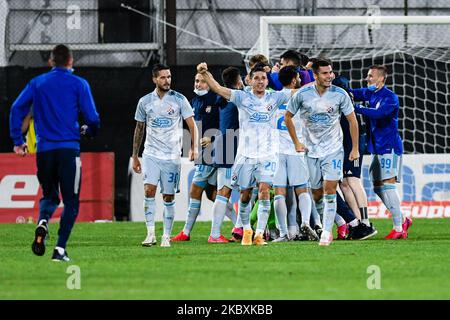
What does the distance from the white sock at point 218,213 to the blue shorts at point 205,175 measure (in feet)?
1.69

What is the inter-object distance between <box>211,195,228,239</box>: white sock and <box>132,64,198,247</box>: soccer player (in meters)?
0.79

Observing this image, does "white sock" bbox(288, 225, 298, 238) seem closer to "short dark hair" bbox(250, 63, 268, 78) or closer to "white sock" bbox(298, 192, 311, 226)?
"white sock" bbox(298, 192, 311, 226)

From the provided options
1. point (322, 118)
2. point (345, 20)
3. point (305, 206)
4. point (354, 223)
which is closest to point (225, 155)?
point (305, 206)

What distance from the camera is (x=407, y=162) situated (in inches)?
782

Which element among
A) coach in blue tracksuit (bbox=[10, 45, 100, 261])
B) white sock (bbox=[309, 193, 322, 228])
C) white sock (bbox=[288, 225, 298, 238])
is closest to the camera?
coach in blue tracksuit (bbox=[10, 45, 100, 261])

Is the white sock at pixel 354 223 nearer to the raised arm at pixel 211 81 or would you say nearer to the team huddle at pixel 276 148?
the team huddle at pixel 276 148

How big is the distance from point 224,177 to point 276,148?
40.5 inches

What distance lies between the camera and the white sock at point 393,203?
47.4 ft

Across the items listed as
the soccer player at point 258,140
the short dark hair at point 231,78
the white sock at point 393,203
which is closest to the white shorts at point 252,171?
the soccer player at point 258,140

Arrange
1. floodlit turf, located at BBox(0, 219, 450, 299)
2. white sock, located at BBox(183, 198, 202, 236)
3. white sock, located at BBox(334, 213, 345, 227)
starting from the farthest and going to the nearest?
white sock, located at BBox(334, 213, 345, 227) → white sock, located at BBox(183, 198, 202, 236) → floodlit turf, located at BBox(0, 219, 450, 299)

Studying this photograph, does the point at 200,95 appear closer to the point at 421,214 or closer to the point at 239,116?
the point at 239,116

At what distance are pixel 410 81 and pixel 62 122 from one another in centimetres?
1144

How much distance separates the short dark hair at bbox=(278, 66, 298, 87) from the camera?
13516 millimetres

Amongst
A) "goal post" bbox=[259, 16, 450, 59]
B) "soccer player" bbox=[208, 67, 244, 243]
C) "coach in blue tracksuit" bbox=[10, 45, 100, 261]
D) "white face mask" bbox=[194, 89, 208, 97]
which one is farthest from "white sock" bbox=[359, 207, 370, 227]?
"coach in blue tracksuit" bbox=[10, 45, 100, 261]
